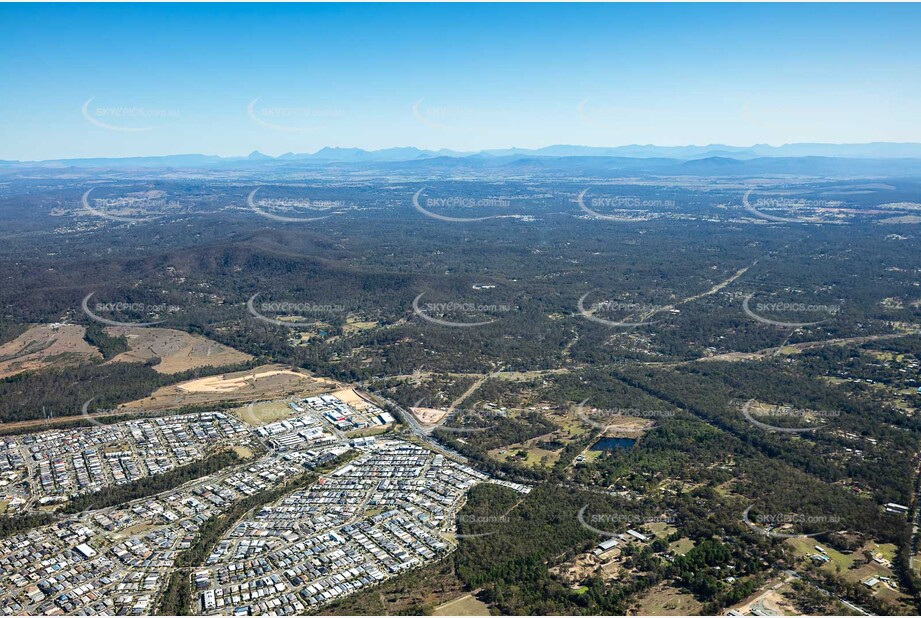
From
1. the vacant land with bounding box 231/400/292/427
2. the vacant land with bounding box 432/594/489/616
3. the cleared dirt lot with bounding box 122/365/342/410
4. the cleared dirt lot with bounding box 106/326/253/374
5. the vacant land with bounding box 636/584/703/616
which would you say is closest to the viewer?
the vacant land with bounding box 432/594/489/616

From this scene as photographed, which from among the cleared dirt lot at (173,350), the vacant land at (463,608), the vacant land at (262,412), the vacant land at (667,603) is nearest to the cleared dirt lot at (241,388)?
the vacant land at (262,412)

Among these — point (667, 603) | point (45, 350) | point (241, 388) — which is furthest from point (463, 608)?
point (45, 350)

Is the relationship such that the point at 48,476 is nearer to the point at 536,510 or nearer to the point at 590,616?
the point at 536,510

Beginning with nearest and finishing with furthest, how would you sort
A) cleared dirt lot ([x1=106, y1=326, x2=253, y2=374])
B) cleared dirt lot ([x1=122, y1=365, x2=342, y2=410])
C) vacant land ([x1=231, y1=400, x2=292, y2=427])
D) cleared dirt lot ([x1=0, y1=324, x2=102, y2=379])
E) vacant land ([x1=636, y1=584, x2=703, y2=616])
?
1. vacant land ([x1=636, y1=584, x2=703, y2=616])
2. vacant land ([x1=231, y1=400, x2=292, y2=427])
3. cleared dirt lot ([x1=122, y1=365, x2=342, y2=410])
4. cleared dirt lot ([x1=0, y1=324, x2=102, y2=379])
5. cleared dirt lot ([x1=106, y1=326, x2=253, y2=374])

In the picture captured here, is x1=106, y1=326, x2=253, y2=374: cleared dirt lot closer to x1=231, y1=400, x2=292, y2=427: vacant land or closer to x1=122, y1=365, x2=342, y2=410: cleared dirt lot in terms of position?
x1=122, y1=365, x2=342, y2=410: cleared dirt lot

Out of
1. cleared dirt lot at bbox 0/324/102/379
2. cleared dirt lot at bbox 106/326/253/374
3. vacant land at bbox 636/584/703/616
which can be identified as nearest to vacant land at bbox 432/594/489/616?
vacant land at bbox 636/584/703/616

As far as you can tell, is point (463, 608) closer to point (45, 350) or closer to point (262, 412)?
point (262, 412)
